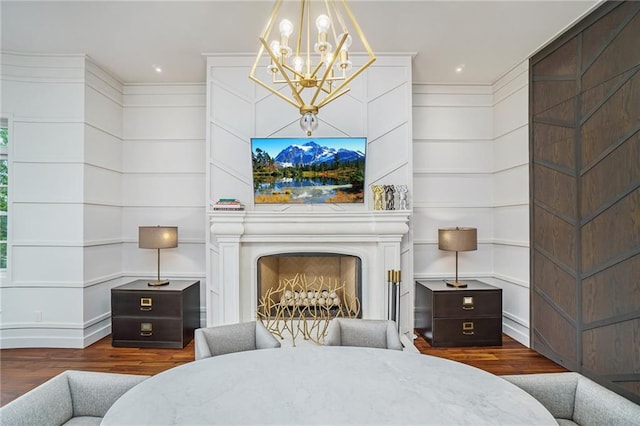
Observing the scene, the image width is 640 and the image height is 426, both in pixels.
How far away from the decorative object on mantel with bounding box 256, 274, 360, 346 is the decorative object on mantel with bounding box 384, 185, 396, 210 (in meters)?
0.90

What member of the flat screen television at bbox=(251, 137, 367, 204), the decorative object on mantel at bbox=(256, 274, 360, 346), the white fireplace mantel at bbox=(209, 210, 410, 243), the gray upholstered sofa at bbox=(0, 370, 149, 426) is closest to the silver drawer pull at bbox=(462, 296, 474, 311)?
the white fireplace mantel at bbox=(209, 210, 410, 243)

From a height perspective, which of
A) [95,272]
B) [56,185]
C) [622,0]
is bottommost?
[95,272]

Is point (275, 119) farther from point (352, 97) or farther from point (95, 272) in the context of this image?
point (95, 272)

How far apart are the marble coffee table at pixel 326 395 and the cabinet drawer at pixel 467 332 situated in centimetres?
207

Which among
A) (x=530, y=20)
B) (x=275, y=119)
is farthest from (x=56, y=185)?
(x=530, y=20)

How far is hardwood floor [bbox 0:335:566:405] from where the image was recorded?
9.54 feet

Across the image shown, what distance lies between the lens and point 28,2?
2.64 metres

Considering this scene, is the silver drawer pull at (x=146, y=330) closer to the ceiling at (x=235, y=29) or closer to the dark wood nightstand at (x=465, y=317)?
the ceiling at (x=235, y=29)

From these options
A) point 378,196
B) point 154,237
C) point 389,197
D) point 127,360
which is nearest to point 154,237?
point 154,237

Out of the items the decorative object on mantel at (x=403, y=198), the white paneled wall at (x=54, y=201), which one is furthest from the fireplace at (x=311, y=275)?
the white paneled wall at (x=54, y=201)

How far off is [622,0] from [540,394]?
266cm

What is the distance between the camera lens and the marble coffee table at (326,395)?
1096 mm

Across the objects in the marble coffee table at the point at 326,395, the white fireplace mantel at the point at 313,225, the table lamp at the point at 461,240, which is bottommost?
the marble coffee table at the point at 326,395

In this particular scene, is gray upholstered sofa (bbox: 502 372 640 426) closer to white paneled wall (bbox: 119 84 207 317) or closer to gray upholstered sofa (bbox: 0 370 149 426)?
gray upholstered sofa (bbox: 0 370 149 426)
